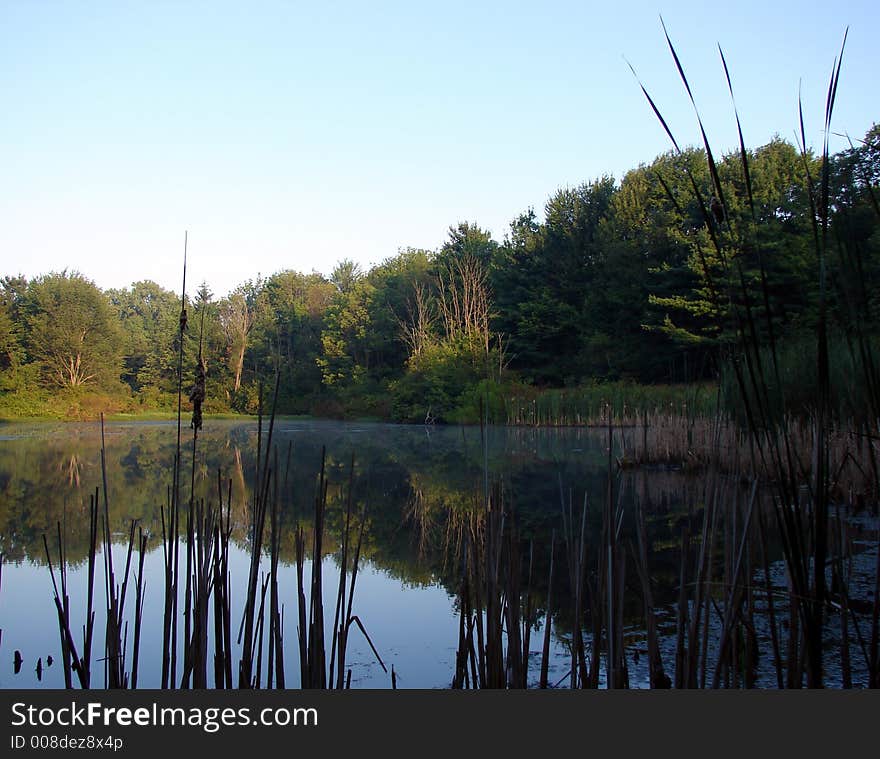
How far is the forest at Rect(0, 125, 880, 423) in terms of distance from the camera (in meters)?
22.2

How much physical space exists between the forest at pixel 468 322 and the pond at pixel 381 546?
10.3 meters

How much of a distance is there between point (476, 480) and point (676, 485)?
201cm

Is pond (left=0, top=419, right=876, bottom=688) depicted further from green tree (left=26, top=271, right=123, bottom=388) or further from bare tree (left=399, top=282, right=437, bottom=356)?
green tree (left=26, top=271, right=123, bottom=388)

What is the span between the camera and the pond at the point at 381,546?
2.58 m

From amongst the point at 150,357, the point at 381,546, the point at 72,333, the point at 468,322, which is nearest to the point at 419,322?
the point at 468,322

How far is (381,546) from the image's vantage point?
4.75 meters

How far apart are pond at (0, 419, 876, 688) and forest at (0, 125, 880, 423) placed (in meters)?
10.3

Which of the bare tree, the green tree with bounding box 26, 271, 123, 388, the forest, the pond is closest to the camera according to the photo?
the pond

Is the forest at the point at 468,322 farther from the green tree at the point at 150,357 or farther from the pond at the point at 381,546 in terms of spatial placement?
the pond at the point at 381,546

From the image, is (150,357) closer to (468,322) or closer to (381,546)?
(468,322)

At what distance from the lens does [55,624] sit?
3168 millimetres

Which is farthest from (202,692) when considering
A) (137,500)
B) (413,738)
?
(137,500)

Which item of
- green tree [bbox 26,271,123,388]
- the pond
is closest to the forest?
green tree [bbox 26,271,123,388]

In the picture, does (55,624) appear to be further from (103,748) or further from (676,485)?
(676,485)
